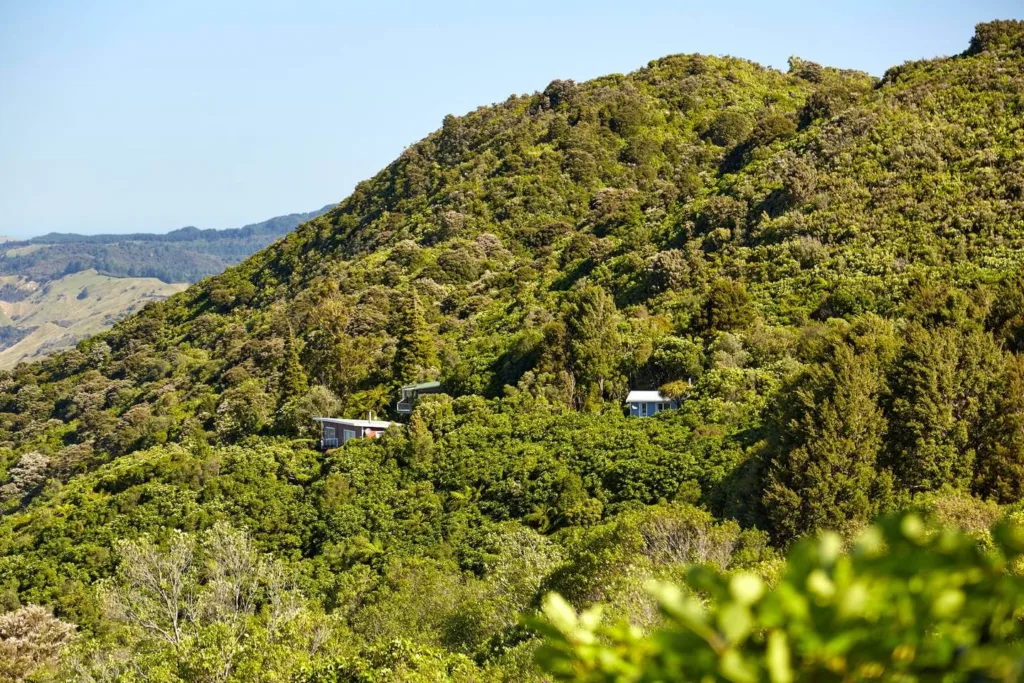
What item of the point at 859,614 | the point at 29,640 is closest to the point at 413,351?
the point at 29,640

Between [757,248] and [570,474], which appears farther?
[757,248]

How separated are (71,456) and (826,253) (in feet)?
154

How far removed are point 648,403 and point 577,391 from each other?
4.23 m

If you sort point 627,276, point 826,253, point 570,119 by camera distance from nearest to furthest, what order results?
point 826,253 → point 627,276 → point 570,119

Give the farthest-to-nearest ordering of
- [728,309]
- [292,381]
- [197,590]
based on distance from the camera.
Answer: [292,381], [728,309], [197,590]

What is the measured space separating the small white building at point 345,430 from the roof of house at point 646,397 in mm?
11322

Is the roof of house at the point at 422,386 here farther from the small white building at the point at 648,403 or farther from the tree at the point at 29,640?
the tree at the point at 29,640

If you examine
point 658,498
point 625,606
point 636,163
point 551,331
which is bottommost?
point 658,498

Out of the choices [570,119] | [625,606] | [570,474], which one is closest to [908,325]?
[570,474]

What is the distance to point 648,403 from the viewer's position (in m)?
36.8

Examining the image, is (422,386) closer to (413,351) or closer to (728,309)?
(413,351)

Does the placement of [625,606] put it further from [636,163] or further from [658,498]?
[636,163]

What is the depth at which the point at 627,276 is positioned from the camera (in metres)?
52.3

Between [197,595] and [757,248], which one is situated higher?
[757,248]
